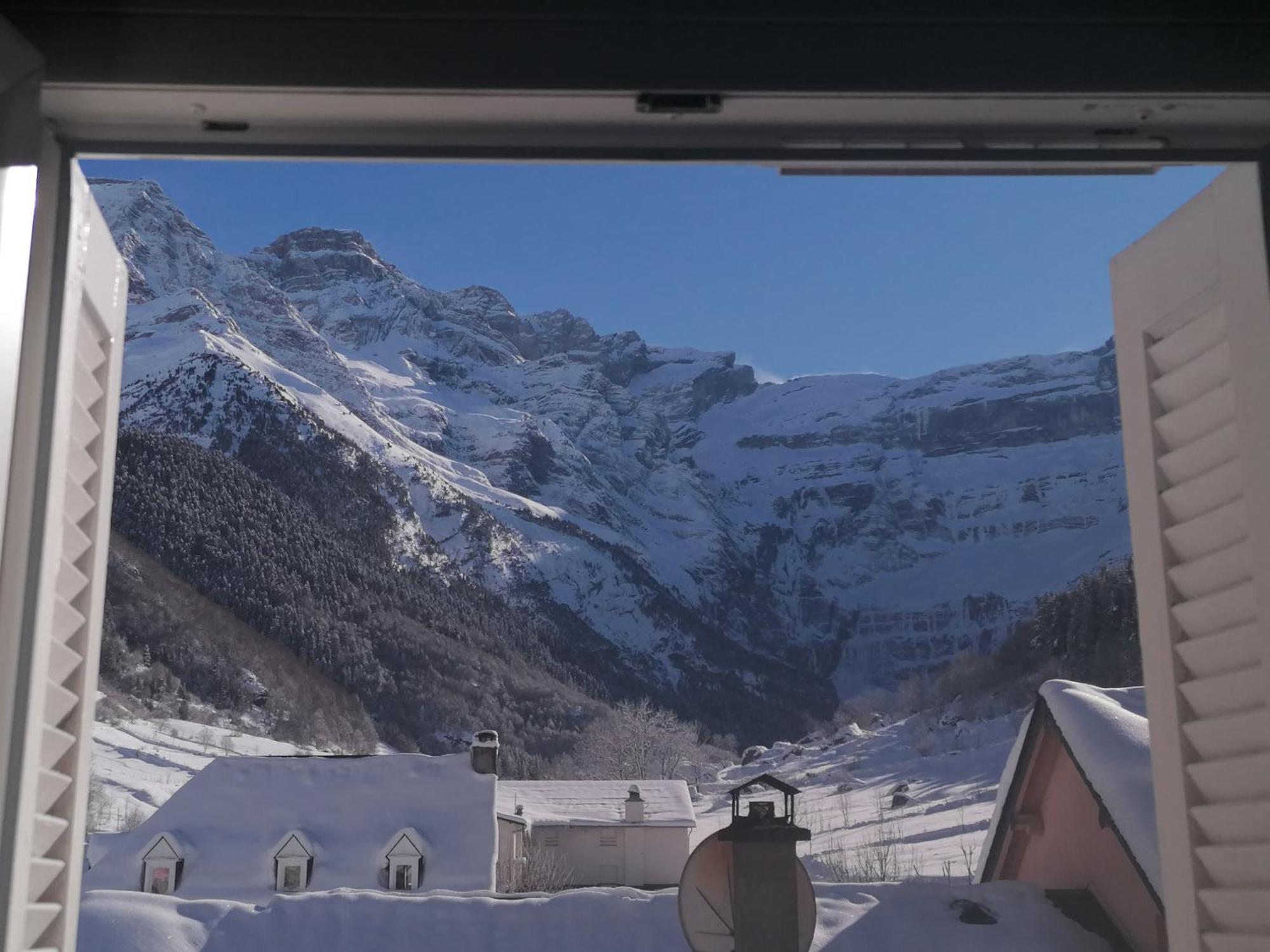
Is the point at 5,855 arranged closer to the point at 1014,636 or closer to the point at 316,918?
the point at 316,918

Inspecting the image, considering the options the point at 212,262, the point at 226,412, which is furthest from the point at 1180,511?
the point at 212,262

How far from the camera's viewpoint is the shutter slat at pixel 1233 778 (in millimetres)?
1072

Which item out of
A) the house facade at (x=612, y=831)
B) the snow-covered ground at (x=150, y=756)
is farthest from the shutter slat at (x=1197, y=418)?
the snow-covered ground at (x=150, y=756)

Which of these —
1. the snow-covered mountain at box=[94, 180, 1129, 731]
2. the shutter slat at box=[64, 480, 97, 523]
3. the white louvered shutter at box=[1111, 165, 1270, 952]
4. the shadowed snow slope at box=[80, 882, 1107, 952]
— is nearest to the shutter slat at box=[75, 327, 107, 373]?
the shutter slat at box=[64, 480, 97, 523]

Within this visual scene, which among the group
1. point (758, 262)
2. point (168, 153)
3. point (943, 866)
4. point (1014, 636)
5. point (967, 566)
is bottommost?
point (943, 866)

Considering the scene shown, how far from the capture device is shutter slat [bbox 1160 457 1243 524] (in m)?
1.11

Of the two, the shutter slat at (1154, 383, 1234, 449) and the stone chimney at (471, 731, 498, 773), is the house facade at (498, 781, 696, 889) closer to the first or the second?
the stone chimney at (471, 731, 498, 773)

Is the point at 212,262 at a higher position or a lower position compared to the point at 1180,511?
higher

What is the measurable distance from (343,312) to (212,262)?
12846mm

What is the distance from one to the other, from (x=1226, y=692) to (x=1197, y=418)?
24cm

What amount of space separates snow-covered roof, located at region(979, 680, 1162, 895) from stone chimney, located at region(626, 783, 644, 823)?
14.7 m

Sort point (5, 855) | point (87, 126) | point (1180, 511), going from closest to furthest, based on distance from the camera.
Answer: point (5, 855) < point (87, 126) < point (1180, 511)

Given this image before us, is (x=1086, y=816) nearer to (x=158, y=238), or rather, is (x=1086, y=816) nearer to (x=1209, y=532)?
(x=1209, y=532)

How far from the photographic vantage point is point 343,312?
115312mm
